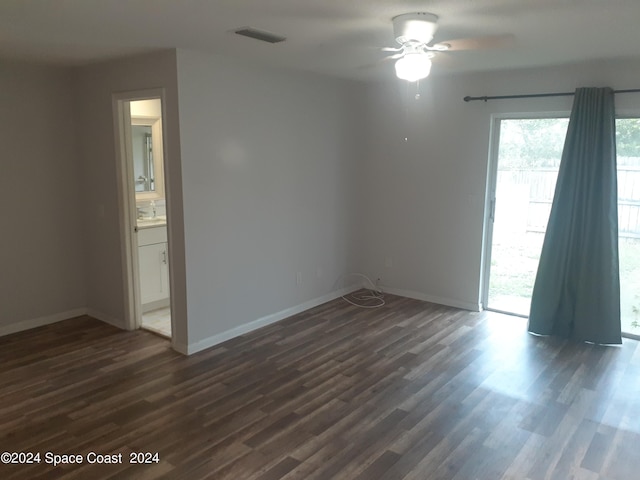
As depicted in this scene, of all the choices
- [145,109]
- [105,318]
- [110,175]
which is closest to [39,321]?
[105,318]

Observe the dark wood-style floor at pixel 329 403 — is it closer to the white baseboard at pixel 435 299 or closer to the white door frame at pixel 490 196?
the white baseboard at pixel 435 299

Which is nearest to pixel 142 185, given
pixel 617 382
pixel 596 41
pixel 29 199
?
pixel 29 199

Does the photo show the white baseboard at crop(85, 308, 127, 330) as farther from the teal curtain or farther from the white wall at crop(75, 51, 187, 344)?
the teal curtain

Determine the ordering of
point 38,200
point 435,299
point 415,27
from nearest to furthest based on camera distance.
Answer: point 415,27 → point 38,200 → point 435,299

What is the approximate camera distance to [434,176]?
5.30 metres

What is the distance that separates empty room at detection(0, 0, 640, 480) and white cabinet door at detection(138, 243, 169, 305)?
0.11ft

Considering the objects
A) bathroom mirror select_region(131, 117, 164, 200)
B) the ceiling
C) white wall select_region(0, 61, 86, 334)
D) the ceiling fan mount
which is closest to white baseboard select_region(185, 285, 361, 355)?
white wall select_region(0, 61, 86, 334)

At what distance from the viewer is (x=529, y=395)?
3.45 metres

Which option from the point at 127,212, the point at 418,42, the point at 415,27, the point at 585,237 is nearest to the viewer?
the point at 415,27

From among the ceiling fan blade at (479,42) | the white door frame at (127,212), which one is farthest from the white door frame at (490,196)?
the white door frame at (127,212)

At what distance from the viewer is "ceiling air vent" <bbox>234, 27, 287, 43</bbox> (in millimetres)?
3057

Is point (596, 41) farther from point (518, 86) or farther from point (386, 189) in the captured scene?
point (386, 189)

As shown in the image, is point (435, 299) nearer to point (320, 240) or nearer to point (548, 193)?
point (320, 240)

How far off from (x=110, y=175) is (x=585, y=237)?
4369mm
